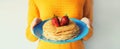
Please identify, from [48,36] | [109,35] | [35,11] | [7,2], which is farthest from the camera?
[109,35]

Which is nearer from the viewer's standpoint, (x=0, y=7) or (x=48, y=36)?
(x=48, y=36)

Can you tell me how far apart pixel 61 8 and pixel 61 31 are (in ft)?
0.42

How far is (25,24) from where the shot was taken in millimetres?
1171

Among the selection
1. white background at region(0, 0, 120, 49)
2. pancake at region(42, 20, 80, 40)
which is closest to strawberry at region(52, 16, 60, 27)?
pancake at region(42, 20, 80, 40)

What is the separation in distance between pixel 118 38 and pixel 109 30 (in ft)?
0.27

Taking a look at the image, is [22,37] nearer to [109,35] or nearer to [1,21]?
[1,21]

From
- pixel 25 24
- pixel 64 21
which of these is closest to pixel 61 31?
pixel 64 21

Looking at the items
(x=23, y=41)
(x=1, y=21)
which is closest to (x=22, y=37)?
(x=23, y=41)

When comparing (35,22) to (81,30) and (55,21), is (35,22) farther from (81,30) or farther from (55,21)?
(81,30)

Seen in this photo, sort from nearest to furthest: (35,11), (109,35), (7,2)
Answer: (35,11) → (7,2) → (109,35)

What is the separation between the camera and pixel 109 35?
48.0 inches

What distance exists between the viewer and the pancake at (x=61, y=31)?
2.68ft

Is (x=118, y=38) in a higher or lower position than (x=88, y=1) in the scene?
lower

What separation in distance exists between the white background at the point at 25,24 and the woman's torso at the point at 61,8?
0.75 ft
